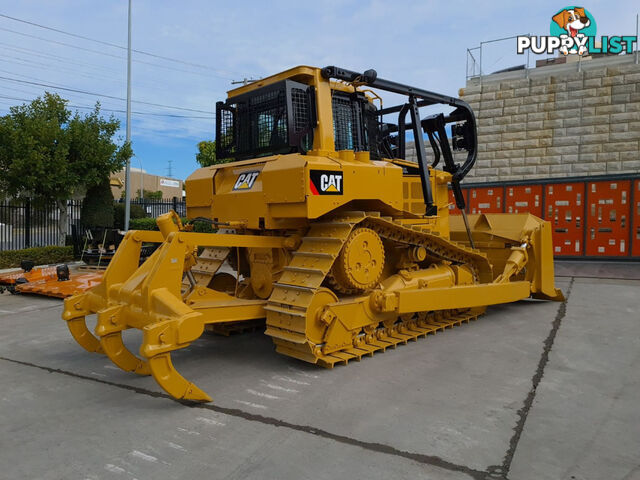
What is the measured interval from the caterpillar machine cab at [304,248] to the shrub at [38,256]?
31.4ft

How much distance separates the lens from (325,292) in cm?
495

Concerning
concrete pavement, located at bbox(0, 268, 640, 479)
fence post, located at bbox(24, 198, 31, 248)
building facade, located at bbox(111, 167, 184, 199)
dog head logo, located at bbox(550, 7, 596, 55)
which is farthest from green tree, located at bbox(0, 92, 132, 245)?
building facade, located at bbox(111, 167, 184, 199)

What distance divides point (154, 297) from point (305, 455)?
5.95ft

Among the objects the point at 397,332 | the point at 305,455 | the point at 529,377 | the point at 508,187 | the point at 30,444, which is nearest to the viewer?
the point at 305,455

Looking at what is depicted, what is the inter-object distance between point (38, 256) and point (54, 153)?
304 centimetres

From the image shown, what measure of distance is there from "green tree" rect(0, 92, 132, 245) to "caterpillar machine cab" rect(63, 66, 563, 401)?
9948 millimetres

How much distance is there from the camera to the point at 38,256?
1407 cm

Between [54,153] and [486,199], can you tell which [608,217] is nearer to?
[486,199]

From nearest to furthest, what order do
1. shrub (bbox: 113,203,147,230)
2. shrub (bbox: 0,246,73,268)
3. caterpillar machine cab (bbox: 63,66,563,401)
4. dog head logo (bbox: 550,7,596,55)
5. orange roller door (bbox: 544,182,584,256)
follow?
caterpillar machine cab (bbox: 63,66,563,401) → shrub (bbox: 0,246,73,268) → orange roller door (bbox: 544,182,584,256) → dog head logo (bbox: 550,7,596,55) → shrub (bbox: 113,203,147,230)

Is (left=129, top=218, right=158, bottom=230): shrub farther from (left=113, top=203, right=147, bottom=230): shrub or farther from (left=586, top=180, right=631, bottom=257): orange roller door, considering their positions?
(left=586, top=180, right=631, bottom=257): orange roller door

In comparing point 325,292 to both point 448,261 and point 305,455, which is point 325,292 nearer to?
point 305,455

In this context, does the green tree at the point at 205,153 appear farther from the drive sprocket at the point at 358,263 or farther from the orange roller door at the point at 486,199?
the drive sprocket at the point at 358,263

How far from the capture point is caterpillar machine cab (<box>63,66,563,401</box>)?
4.42 meters

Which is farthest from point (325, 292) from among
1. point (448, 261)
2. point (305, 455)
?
point (448, 261)
